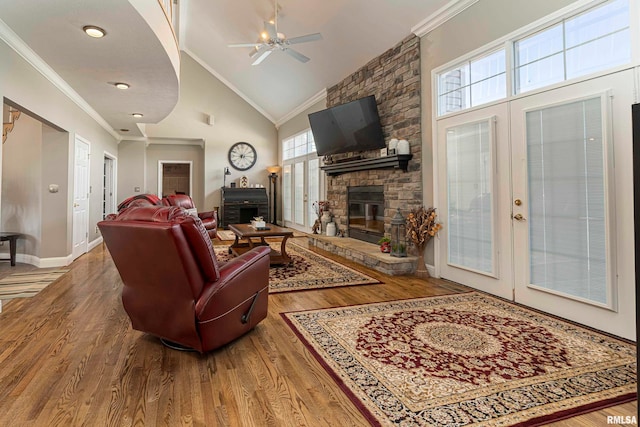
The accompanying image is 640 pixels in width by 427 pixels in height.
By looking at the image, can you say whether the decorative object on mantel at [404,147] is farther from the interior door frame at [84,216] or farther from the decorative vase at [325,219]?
the interior door frame at [84,216]

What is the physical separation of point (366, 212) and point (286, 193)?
14.5 ft

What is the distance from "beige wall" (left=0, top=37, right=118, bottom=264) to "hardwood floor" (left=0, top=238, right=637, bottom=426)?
2.20 m

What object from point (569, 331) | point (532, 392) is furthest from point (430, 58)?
point (532, 392)

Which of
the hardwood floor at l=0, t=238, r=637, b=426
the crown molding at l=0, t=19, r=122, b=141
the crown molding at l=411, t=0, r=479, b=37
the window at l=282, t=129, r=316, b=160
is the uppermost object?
the crown molding at l=411, t=0, r=479, b=37

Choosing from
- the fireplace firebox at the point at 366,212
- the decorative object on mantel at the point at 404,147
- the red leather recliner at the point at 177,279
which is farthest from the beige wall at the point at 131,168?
the red leather recliner at the point at 177,279

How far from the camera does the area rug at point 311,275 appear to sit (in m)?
3.96

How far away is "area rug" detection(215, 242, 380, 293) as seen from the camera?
3963 mm

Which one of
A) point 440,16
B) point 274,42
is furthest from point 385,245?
point 274,42

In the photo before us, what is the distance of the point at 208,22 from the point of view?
7121 millimetres

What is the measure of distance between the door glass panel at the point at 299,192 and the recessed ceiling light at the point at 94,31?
5881 millimetres

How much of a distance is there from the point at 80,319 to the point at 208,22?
640 centimetres

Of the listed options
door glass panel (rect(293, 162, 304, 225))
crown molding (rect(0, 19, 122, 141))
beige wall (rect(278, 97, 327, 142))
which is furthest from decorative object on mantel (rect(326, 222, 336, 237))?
crown molding (rect(0, 19, 122, 141))

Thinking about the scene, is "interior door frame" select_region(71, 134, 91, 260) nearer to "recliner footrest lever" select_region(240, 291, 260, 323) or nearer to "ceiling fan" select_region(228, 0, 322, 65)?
"ceiling fan" select_region(228, 0, 322, 65)

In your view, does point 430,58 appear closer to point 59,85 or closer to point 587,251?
point 587,251
